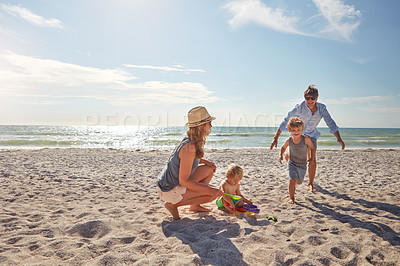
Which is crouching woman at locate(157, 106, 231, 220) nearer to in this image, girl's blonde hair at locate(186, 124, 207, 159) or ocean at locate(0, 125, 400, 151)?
girl's blonde hair at locate(186, 124, 207, 159)

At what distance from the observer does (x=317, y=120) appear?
15.0ft

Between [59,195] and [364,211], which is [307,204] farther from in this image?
[59,195]

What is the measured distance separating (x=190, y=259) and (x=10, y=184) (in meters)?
4.78

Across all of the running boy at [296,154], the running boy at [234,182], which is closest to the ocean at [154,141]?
the running boy at [234,182]

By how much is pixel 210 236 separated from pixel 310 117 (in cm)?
306

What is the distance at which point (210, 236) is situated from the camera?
267 cm

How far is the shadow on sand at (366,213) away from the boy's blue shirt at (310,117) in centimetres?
126

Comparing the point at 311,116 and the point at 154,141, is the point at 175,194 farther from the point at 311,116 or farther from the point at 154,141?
the point at 154,141

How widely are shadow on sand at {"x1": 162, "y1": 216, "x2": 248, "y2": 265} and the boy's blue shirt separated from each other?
2.35 metres

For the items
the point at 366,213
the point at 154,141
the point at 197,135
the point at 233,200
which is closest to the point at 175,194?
the point at 197,135

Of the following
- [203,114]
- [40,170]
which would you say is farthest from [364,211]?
[40,170]

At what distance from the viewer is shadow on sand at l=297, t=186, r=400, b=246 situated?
2796 mm

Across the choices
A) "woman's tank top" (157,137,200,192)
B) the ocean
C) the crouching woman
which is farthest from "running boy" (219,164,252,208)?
the ocean

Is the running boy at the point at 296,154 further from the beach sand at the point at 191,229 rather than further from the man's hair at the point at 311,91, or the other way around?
the man's hair at the point at 311,91
